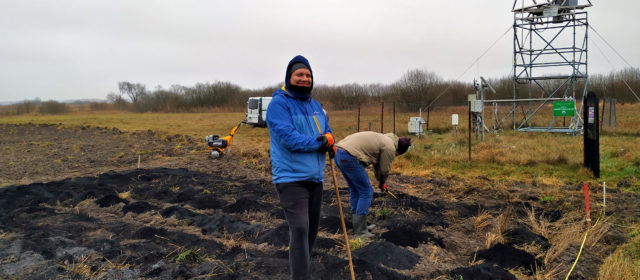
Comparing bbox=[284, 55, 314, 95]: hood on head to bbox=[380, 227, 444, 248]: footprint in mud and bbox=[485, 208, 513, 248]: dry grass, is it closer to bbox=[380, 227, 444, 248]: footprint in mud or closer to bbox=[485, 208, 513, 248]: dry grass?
bbox=[380, 227, 444, 248]: footprint in mud

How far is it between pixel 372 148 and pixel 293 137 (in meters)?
2.28

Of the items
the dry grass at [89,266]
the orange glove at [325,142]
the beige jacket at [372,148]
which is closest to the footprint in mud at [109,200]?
the dry grass at [89,266]

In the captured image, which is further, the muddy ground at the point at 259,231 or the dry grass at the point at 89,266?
the muddy ground at the point at 259,231

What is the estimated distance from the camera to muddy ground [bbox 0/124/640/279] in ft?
13.5

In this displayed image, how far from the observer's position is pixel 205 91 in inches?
2228

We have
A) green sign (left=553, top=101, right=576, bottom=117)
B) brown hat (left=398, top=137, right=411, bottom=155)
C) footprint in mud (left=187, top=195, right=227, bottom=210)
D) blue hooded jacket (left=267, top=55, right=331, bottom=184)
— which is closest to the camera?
blue hooded jacket (left=267, top=55, right=331, bottom=184)

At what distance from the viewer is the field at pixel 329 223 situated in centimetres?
415

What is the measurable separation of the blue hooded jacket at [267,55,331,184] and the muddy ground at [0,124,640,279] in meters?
1.28

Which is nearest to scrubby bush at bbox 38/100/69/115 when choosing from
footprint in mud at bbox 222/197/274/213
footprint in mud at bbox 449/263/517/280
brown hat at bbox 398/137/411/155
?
footprint in mud at bbox 222/197/274/213

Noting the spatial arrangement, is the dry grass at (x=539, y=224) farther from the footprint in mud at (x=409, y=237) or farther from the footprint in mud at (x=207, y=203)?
the footprint in mud at (x=207, y=203)

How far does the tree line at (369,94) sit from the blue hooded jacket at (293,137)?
16.1 m

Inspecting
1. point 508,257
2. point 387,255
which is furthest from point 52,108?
point 508,257

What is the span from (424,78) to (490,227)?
32704 millimetres

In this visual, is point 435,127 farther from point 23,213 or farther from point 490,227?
point 23,213
